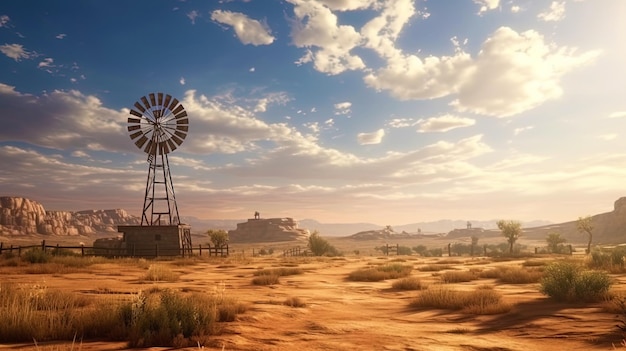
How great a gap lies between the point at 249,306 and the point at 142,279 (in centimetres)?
993

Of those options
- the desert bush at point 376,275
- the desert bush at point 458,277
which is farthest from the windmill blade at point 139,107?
the desert bush at point 458,277

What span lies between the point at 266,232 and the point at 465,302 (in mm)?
144622

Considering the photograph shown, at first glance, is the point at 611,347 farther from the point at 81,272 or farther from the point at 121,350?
the point at 81,272

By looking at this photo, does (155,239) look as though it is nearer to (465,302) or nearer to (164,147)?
(164,147)

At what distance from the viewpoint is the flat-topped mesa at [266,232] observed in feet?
485

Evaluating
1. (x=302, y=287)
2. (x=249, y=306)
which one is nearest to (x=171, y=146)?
(x=302, y=287)

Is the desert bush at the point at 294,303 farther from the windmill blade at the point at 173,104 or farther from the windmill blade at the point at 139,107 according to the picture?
the windmill blade at the point at 139,107

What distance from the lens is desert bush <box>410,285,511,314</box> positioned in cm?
1008

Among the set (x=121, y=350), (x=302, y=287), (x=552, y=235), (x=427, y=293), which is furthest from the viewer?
(x=552, y=235)

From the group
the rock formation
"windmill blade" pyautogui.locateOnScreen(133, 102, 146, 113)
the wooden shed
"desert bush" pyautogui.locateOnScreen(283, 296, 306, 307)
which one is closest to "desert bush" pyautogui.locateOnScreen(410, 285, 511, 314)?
"desert bush" pyautogui.locateOnScreen(283, 296, 306, 307)

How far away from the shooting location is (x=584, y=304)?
1022 cm

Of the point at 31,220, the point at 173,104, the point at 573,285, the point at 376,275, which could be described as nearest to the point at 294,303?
the point at 573,285

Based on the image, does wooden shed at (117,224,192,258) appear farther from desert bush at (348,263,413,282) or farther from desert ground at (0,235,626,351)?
desert ground at (0,235,626,351)

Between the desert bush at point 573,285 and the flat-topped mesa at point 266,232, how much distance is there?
442 ft
